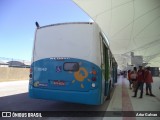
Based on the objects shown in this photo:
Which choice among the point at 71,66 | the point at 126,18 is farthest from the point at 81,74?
the point at 126,18

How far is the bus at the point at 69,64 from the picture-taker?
7789mm

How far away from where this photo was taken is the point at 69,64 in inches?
317

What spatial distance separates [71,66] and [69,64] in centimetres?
10

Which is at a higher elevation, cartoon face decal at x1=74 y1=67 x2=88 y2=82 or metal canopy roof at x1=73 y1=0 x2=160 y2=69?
metal canopy roof at x1=73 y1=0 x2=160 y2=69

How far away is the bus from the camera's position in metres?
7.79

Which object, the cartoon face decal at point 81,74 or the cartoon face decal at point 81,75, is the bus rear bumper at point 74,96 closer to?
the cartoon face decal at point 81,75

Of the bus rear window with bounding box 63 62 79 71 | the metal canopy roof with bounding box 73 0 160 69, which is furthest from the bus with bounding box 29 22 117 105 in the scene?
the metal canopy roof with bounding box 73 0 160 69

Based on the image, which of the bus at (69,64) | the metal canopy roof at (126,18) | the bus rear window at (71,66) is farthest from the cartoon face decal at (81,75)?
the metal canopy roof at (126,18)

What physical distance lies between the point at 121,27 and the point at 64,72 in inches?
1732

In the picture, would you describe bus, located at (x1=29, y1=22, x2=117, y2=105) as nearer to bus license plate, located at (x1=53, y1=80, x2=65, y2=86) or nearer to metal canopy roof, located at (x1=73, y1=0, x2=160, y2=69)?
bus license plate, located at (x1=53, y1=80, x2=65, y2=86)

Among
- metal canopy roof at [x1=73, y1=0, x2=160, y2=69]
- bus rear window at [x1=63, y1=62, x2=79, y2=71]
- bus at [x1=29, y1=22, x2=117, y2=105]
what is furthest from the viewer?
metal canopy roof at [x1=73, y1=0, x2=160, y2=69]

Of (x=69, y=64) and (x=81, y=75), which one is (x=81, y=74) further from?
(x=69, y=64)

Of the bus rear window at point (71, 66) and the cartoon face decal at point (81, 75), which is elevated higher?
the bus rear window at point (71, 66)

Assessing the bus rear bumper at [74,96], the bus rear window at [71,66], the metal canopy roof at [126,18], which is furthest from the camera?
the metal canopy roof at [126,18]
